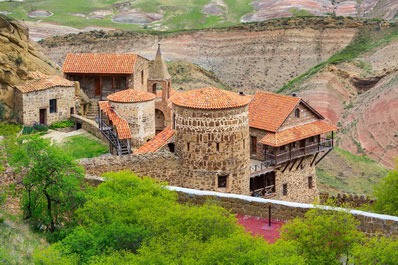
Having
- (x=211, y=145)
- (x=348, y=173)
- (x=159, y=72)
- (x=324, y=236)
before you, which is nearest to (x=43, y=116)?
(x=159, y=72)

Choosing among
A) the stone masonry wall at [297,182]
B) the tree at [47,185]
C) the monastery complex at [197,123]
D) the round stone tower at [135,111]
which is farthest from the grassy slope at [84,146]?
the tree at [47,185]

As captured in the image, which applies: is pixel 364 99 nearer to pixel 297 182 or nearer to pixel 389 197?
pixel 297 182

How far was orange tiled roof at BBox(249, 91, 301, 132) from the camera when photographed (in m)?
40.2

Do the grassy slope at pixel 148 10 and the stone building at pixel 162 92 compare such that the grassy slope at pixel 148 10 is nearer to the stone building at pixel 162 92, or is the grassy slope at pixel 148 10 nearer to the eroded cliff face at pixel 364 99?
the eroded cliff face at pixel 364 99

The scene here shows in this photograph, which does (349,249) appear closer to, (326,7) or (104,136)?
(104,136)

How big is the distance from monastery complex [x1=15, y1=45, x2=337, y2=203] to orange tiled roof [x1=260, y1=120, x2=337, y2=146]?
63 mm

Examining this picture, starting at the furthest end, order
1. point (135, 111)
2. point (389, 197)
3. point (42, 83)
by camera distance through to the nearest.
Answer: point (42, 83), point (135, 111), point (389, 197)

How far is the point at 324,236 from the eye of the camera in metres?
19.9

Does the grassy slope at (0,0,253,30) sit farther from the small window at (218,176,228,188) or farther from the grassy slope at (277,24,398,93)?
the small window at (218,176,228,188)

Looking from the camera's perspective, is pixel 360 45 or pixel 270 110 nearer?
pixel 270 110

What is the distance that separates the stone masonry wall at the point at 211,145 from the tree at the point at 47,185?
921 cm

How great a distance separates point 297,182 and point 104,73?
17.4 m

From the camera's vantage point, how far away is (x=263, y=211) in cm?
2453

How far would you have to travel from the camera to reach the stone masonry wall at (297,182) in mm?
40625
